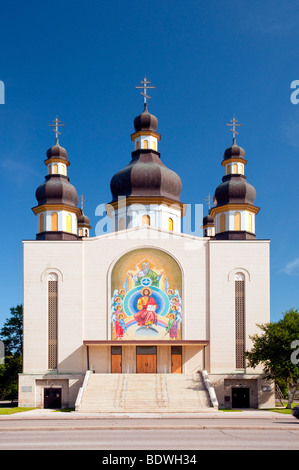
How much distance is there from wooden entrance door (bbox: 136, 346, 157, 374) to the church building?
0.07m

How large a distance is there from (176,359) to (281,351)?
766 centimetres

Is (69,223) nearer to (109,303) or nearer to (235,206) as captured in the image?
(109,303)

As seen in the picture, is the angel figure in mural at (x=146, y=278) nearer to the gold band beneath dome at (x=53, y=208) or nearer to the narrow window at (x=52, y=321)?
the narrow window at (x=52, y=321)

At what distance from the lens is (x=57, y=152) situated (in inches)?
1703

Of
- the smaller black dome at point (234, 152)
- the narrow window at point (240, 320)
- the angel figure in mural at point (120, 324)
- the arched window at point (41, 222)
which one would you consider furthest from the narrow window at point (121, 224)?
the narrow window at point (240, 320)

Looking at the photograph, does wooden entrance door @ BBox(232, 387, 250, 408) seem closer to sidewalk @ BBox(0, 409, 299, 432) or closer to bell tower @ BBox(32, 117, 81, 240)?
sidewalk @ BBox(0, 409, 299, 432)

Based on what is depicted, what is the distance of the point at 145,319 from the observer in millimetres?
39750

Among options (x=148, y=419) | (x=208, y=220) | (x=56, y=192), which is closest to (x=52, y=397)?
(x=148, y=419)

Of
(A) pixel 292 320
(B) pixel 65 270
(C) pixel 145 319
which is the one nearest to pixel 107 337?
(C) pixel 145 319

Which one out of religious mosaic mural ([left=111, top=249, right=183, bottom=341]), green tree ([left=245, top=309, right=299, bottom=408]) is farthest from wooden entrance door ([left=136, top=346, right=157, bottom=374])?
green tree ([left=245, top=309, right=299, bottom=408])

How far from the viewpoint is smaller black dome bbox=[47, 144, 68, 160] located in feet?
142

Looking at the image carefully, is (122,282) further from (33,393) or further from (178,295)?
(33,393)

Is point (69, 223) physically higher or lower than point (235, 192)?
lower
